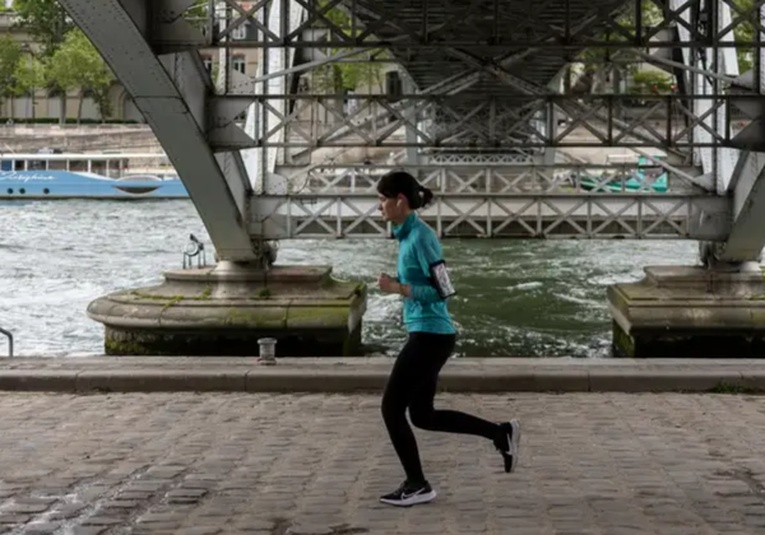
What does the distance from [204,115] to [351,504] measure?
9.61 meters

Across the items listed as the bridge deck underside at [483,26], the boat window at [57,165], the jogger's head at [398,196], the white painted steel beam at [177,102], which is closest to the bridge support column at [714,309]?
the bridge deck underside at [483,26]

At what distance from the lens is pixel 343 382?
10039mm

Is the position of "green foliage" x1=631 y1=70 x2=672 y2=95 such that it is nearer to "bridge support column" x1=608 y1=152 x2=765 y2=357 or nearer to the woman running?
"bridge support column" x1=608 y1=152 x2=765 y2=357

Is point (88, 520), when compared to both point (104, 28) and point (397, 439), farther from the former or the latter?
point (104, 28)

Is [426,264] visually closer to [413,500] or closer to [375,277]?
[413,500]

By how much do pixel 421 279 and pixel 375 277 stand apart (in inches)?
839

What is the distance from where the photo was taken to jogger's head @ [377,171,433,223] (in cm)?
620

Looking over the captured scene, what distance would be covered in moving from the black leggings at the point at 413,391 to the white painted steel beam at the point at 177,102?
23.0 feet

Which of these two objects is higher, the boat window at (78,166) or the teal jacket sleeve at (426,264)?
the teal jacket sleeve at (426,264)

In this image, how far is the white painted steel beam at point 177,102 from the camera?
12352mm

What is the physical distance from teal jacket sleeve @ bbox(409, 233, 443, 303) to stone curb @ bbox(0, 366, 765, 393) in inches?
156

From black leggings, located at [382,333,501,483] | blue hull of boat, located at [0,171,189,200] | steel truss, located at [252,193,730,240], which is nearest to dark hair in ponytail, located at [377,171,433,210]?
black leggings, located at [382,333,501,483]

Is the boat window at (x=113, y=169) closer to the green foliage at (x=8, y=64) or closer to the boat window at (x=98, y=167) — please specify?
the boat window at (x=98, y=167)

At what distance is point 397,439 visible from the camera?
6.16m
